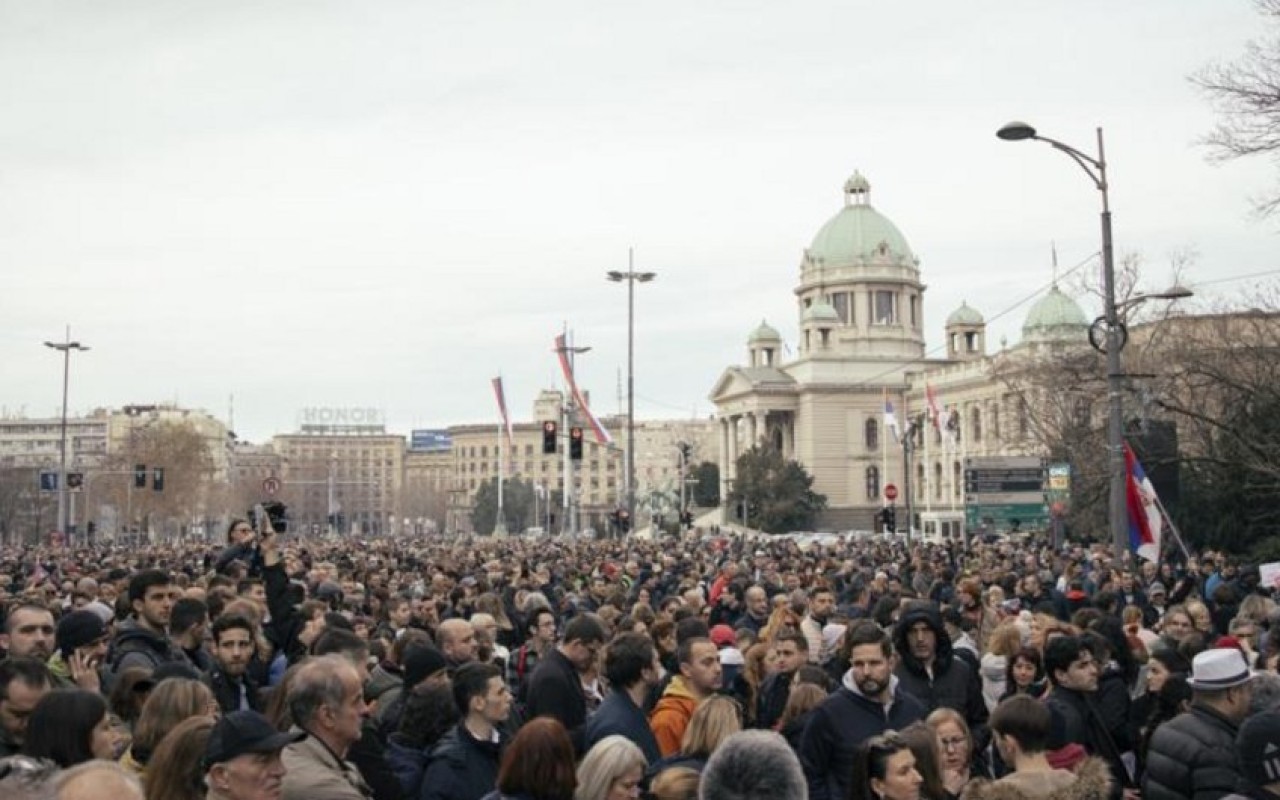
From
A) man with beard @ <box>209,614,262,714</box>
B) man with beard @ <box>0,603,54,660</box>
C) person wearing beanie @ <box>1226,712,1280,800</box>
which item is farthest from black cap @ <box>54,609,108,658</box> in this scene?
person wearing beanie @ <box>1226,712,1280,800</box>

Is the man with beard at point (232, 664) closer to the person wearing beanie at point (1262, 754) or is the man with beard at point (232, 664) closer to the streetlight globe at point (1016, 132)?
the person wearing beanie at point (1262, 754)

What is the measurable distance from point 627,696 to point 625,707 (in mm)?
101

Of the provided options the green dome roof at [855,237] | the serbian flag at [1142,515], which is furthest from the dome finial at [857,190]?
the serbian flag at [1142,515]

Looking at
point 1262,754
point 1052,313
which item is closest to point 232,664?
point 1262,754

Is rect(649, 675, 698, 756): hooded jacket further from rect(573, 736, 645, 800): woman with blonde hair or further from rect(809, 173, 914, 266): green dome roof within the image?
rect(809, 173, 914, 266): green dome roof

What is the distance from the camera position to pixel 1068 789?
5512 millimetres

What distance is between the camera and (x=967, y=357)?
11644cm

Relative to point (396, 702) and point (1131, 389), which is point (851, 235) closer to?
point (1131, 389)

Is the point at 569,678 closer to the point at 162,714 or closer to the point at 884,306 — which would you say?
the point at 162,714

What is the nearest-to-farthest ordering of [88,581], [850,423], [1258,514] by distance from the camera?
[88,581]
[1258,514]
[850,423]

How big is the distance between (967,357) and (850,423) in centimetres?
1030

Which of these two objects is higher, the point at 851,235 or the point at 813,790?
the point at 851,235

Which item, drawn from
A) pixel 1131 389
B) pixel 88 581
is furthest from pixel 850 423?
pixel 88 581

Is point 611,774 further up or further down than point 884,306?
further down
